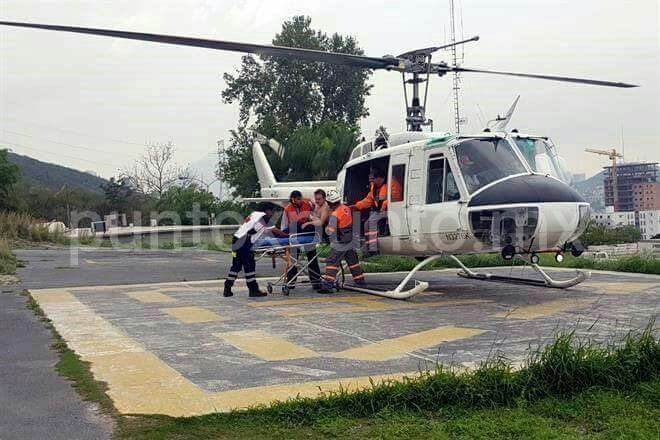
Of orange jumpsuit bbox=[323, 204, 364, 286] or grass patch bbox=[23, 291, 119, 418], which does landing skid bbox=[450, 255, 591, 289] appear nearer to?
orange jumpsuit bbox=[323, 204, 364, 286]

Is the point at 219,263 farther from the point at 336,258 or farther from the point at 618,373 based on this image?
the point at 618,373

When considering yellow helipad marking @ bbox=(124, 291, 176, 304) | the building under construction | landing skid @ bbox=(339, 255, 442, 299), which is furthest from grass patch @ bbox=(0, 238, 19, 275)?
the building under construction

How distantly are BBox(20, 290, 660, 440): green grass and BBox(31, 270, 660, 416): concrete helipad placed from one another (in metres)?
0.33

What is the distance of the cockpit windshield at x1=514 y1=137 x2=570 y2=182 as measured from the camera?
9945 mm

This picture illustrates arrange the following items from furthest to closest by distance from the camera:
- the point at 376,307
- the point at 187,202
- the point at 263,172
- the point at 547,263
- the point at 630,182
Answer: the point at 630,182
the point at 187,202
the point at 547,263
the point at 263,172
the point at 376,307

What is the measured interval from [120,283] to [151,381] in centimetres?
871

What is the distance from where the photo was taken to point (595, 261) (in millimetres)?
16062

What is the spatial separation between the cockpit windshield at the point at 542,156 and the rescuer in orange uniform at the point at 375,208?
8.20 ft

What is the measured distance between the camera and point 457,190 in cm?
980

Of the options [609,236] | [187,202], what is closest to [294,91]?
[187,202]

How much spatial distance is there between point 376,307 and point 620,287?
4.88 metres

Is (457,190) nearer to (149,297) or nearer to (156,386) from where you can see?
(149,297)

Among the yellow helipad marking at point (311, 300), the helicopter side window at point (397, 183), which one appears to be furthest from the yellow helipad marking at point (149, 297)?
the helicopter side window at point (397, 183)

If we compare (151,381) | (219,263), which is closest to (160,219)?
(219,263)
